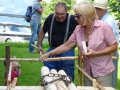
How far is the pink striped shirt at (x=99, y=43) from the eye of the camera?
3.91 metres

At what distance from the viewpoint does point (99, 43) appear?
12.9ft

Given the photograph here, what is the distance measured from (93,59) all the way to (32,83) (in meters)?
Result: 3.44

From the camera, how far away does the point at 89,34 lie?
4.00 m

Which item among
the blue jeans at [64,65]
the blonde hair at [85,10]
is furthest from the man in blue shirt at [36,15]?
the blonde hair at [85,10]

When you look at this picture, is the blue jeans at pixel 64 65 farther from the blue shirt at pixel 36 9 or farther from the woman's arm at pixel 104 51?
A: the blue shirt at pixel 36 9

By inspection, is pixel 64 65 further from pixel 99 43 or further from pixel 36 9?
pixel 36 9

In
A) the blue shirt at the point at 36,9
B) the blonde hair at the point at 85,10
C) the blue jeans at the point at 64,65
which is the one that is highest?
the blonde hair at the point at 85,10

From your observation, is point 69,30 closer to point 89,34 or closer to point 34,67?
point 89,34

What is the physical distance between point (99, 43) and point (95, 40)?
54 mm

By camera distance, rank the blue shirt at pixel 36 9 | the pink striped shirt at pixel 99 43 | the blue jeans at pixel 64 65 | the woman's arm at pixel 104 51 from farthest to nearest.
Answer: the blue shirt at pixel 36 9 → the blue jeans at pixel 64 65 → the pink striped shirt at pixel 99 43 → the woman's arm at pixel 104 51

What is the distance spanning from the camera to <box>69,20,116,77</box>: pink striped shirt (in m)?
3.91

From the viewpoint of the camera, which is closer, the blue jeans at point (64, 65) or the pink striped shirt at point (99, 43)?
the pink striped shirt at point (99, 43)

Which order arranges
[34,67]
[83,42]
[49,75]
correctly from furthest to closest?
1. [34,67]
2. [83,42]
3. [49,75]

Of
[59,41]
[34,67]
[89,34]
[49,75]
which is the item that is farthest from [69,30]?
[34,67]
